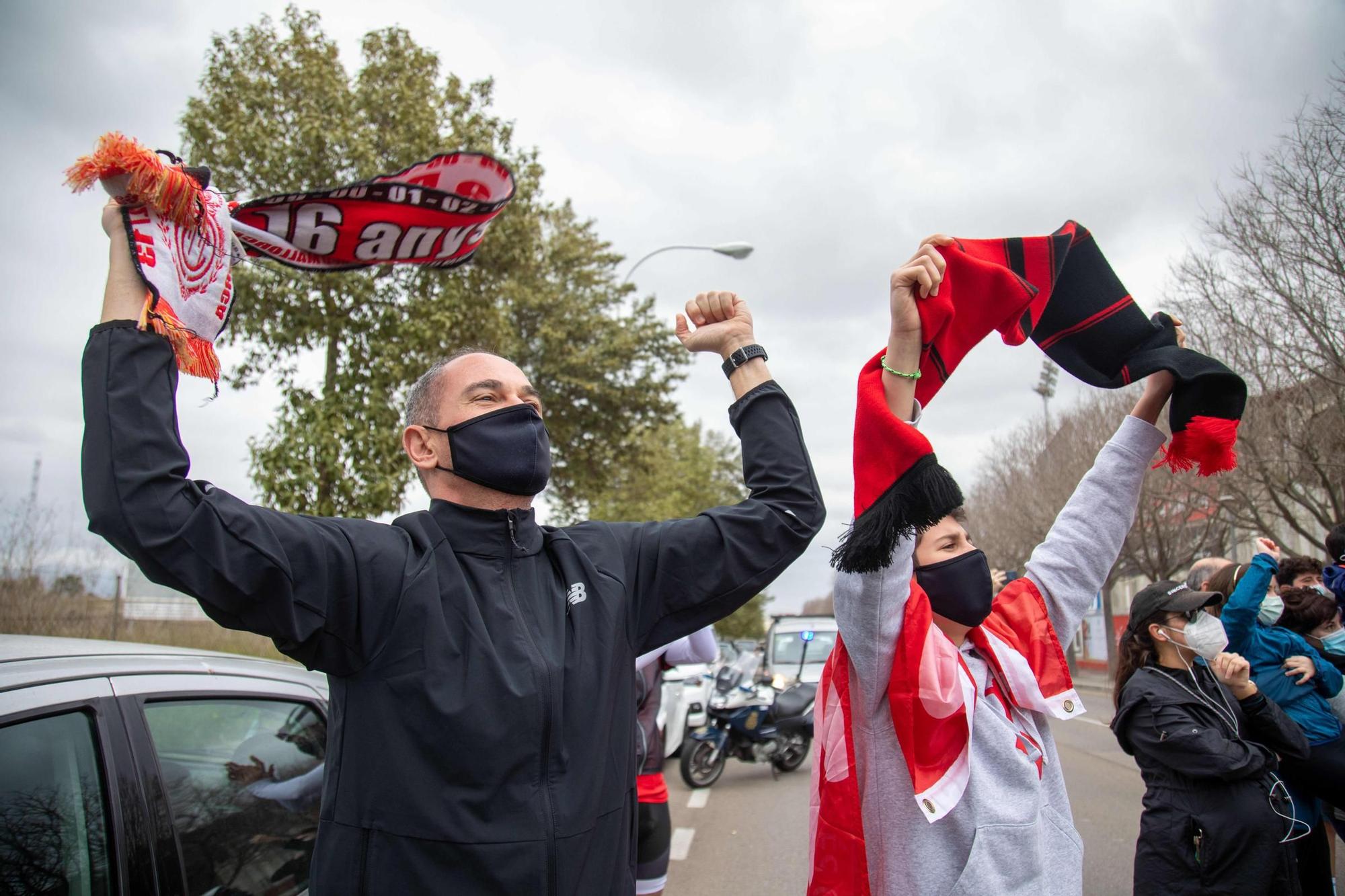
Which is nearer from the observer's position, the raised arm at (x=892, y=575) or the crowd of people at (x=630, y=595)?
the crowd of people at (x=630, y=595)

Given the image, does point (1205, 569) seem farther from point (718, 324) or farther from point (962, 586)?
point (718, 324)

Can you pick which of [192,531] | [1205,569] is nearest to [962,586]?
[192,531]

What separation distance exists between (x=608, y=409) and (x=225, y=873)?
634 inches

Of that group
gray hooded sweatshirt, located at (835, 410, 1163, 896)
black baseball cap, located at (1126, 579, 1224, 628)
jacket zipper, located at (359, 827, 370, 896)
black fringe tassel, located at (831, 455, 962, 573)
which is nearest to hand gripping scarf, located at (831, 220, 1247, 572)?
black fringe tassel, located at (831, 455, 962, 573)

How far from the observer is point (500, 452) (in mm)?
2035

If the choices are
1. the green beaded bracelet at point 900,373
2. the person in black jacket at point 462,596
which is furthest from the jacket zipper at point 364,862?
the green beaded bracelet at point 900,373

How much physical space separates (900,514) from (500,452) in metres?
0.88

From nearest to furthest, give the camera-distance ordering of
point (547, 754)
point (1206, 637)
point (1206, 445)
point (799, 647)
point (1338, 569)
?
point (547, 754) < point (1206, 445) < point (1206, 637) < point (1338, 569) < point (799, 647)

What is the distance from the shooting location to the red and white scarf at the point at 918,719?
2.13 metres

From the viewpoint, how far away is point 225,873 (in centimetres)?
246

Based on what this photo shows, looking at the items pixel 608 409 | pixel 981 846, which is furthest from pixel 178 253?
pixel 608 409

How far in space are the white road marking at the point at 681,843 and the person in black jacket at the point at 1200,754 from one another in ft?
13.3

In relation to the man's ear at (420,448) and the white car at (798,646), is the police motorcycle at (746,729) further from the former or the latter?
the man's ear at (420,448)

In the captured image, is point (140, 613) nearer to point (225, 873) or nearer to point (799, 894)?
point (799, 894)
